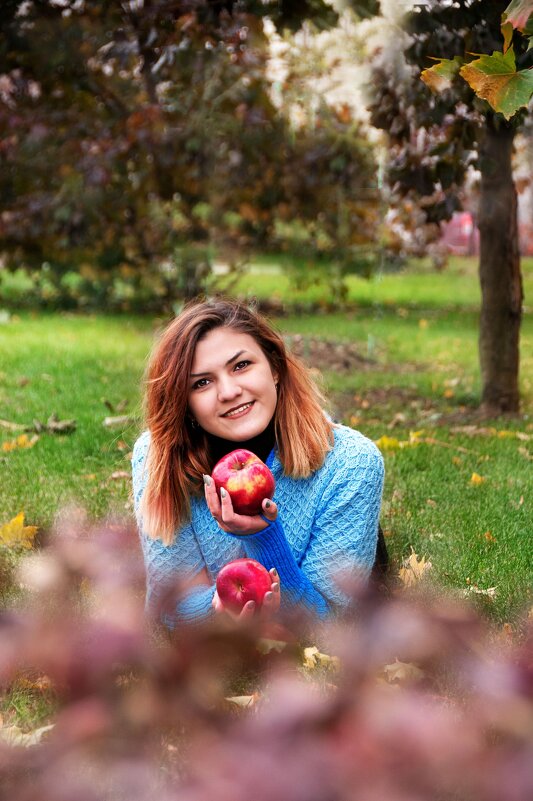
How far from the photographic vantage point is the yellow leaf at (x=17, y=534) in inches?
126

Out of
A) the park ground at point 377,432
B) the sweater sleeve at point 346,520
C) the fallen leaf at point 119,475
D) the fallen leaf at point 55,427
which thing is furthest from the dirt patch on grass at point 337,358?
the sweater sleeve at point 346,520

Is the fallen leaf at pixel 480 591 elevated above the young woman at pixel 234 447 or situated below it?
below

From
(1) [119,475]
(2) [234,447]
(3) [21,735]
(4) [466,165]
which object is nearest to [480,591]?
(2) [234,447]

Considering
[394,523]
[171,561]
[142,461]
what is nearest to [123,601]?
[171,561]

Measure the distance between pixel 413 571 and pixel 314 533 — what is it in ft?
1.40

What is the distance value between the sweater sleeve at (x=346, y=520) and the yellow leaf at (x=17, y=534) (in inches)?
41.6

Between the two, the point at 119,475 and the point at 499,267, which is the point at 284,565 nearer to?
the point at 119,475

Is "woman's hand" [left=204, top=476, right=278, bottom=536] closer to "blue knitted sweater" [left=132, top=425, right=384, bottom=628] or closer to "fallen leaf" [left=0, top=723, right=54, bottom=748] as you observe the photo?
"blue knitted sweater" [left=132, top=425, right=384, bottom=628]

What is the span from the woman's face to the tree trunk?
2938 millimetres

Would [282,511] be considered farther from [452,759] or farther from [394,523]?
[452,759]

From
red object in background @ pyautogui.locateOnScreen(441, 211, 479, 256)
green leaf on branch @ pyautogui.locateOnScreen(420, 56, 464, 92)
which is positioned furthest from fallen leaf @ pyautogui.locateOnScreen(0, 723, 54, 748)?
red object in background @ pyautogui.locateOnScreen(441, 211, 479, 256)

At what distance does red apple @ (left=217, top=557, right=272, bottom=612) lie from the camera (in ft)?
7.09

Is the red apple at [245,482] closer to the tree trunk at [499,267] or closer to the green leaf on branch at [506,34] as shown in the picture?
the green leaf on branch at [506,34]

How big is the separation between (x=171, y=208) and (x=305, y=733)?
9490 millimetres
